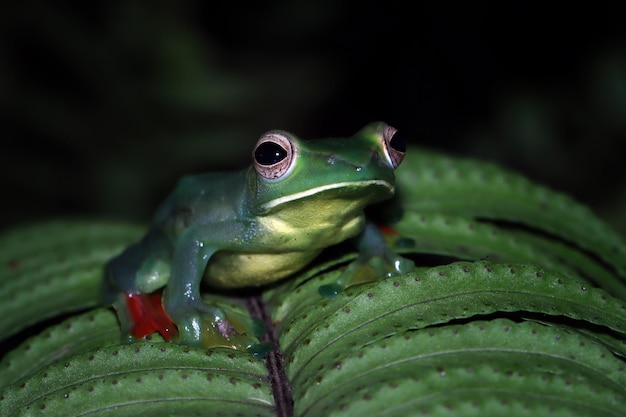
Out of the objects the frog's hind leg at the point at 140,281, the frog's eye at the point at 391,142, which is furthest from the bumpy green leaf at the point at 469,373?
the frog's hind leg at the point at 140,281

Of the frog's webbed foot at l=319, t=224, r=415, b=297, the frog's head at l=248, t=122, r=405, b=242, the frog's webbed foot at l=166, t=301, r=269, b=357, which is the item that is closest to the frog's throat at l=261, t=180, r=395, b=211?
the frog's head at l=248, t=122, r=405, b=242

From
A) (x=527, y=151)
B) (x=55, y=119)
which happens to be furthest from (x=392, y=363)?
(x=55, y=119)

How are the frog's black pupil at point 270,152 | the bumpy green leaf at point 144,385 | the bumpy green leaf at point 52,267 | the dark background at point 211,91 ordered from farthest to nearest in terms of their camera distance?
the dark background at point 211,91
the bumpy green leaf at point 52,267
the frog's black pupil at point 270,152
the bumpy green leaf at point 144,385

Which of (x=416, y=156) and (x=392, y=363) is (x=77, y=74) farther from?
(x=392, y=363)

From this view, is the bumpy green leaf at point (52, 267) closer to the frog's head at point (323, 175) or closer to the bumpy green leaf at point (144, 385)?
the bumpy green leaf at point (144, 385)

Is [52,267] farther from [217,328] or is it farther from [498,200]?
[498,200]
